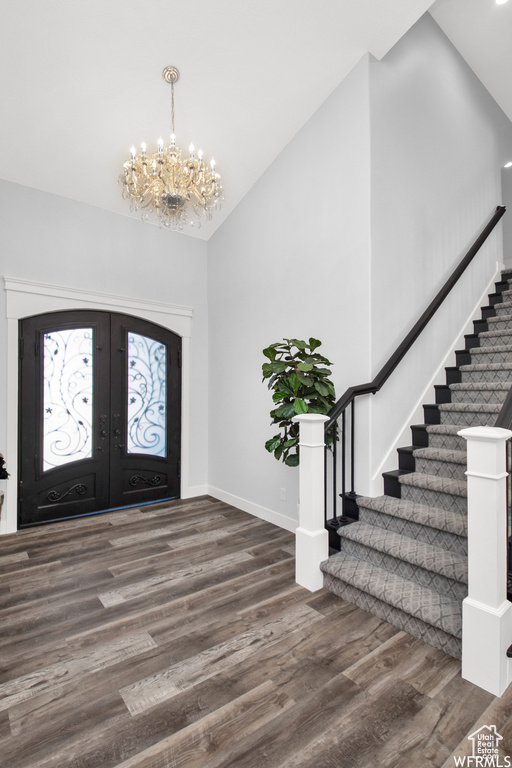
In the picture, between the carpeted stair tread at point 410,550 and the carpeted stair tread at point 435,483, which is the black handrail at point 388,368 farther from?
the carpeted stair tread at point 435,483

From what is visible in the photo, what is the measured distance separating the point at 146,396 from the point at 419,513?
3.29 meters

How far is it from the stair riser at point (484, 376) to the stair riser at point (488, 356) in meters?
0.24

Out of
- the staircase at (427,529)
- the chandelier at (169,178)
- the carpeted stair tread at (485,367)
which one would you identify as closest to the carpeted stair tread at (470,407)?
the staircase at (427,529)

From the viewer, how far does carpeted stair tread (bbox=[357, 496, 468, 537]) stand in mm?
2475

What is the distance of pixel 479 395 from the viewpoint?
3.54m

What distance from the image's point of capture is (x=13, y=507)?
390 cm

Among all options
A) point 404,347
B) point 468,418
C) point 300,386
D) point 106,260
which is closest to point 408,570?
point 300,386

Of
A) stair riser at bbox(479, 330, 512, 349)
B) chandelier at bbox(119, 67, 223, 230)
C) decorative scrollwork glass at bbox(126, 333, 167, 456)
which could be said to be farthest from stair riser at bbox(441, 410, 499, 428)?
decorative scrollwork glass at bbox(126, 333, 167, 456)

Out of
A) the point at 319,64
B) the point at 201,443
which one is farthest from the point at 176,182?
the point at 201,443

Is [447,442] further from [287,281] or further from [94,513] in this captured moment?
[94,513]

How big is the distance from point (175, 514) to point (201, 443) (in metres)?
1.05

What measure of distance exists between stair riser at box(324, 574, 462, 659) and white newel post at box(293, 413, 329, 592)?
0.40 feet

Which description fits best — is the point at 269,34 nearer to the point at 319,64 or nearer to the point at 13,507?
the point at 319,64

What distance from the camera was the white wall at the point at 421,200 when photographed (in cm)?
325
